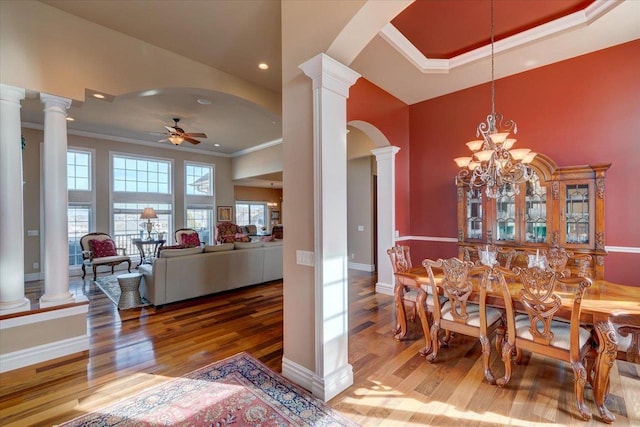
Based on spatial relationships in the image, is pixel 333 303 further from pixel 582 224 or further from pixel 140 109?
pixel 140 109

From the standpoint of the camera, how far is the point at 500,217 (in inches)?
168

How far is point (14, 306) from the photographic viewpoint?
2740 millimetres

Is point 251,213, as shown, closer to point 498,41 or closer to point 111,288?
point 111,288

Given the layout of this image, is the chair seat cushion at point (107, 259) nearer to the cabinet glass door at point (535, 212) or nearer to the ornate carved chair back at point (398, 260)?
the ornate carved chair back at point (398, 260)

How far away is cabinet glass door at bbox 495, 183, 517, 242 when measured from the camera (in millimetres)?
4168

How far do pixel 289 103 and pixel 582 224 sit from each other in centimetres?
410

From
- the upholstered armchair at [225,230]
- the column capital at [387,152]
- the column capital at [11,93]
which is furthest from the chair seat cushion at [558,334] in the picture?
the upholstered armchair at [225,230]

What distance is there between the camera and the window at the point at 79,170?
23.5 ft

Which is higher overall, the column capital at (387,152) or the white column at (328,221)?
the column capital at (387,152)

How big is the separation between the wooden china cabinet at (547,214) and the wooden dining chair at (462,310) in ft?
4.92

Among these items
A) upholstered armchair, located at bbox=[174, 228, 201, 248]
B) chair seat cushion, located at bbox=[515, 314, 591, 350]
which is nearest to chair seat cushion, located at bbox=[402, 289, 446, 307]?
chair seat cushion, located at bbox=[515, 314, 591, 350]

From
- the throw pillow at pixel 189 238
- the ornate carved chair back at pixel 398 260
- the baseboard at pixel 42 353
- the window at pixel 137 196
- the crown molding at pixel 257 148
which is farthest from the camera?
the crown molding at pixel 257 148

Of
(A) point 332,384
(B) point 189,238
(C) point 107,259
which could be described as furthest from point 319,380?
(B) point 189,238

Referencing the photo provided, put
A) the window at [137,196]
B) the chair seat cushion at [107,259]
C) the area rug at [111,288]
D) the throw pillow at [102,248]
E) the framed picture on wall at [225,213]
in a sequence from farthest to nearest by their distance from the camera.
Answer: the framed picture on wall at [225,213] → the window at [137,196] → the throw pillow at [102,248] → the chair seat cushion at [107,259] → the area rug at [111,288]
